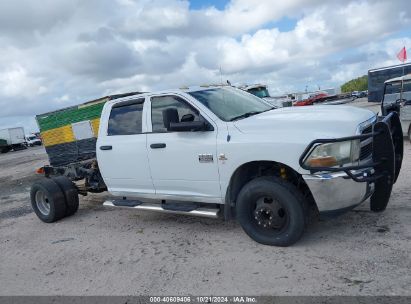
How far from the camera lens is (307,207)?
175 inches

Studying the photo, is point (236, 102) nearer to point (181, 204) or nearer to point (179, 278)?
point (181, 204)

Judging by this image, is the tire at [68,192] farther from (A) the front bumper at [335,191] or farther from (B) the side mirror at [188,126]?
(A) the front bumper at [335,191]

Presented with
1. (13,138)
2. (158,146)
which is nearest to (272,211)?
(158,146)

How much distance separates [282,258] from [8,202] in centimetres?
769

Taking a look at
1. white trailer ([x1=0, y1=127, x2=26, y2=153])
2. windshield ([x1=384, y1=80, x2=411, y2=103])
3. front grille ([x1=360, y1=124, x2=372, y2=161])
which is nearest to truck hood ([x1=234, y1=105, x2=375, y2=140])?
front grille ([x1=360, y1=124, x2=372, y2=161])

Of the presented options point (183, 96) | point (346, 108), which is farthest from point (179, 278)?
point (346, 108)

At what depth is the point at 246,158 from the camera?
4547mm

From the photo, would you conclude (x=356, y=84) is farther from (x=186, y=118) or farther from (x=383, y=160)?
(x=186, y=118)

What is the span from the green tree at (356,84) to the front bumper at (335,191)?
4598 inches

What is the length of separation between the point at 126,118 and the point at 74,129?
272 centimetres

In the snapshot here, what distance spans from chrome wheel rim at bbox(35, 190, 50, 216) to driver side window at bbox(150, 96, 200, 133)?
3020 mm

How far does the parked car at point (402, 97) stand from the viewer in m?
10.9

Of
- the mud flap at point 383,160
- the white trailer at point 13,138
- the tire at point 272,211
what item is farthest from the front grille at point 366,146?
the white trailer at point 13,138

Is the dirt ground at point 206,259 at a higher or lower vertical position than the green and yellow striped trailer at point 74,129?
lower
